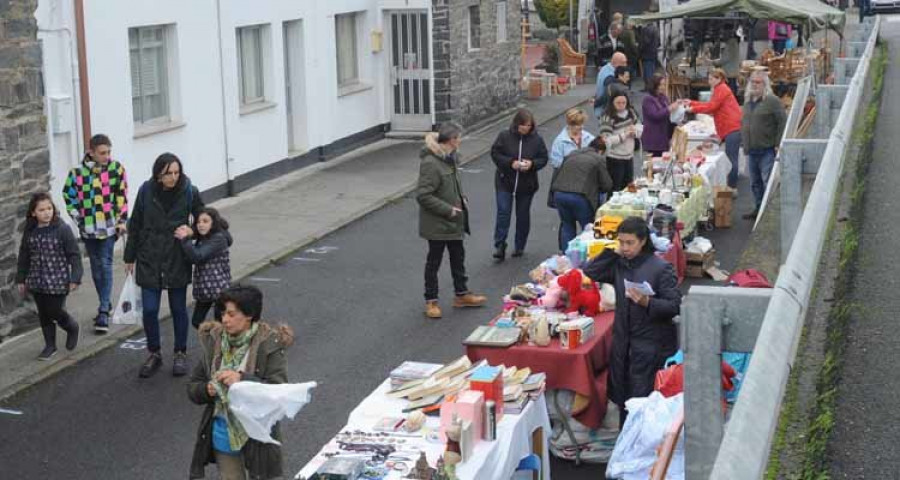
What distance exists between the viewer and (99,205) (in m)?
12.2

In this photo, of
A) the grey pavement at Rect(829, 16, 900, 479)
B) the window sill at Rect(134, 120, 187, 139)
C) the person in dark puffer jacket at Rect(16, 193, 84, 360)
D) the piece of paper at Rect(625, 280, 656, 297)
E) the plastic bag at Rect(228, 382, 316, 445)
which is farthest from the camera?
the window sill at Rect(134, 120, 187, 139)

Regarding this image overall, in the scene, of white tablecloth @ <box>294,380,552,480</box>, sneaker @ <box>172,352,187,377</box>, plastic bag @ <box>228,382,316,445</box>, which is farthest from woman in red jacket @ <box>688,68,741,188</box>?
plastic bag @ <box>228,382,316,445</box>

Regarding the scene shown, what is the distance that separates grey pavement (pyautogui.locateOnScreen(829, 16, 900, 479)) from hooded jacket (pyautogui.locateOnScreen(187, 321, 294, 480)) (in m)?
2.92

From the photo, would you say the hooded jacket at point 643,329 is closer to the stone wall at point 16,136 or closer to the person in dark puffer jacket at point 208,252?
the person in dark puffer jacket at point 208,252

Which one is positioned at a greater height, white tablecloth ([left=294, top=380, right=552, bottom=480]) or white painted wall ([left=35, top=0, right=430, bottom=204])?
white painted wall ([left=35, top=0, right=430, bottom=204])

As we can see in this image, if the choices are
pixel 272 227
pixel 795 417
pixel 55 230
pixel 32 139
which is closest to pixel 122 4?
pixel 272 227

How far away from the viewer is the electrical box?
1473 centimetres

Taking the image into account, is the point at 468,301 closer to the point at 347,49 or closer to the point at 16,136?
the point at 16,136

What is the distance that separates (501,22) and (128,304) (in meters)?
18.6

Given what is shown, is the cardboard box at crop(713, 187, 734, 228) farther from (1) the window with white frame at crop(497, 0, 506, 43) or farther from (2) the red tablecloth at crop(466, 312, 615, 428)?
(1) the window with white frame at crop(497, 0, 506, 43)

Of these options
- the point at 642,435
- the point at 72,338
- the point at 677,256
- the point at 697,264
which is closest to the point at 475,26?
the point at 697,264

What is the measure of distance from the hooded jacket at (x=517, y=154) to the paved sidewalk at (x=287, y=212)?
281cm

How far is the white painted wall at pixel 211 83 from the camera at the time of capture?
15641 mm

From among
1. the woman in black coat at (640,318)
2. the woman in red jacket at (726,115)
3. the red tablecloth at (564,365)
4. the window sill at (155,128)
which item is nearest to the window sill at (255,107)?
the window sill at (155,128)
